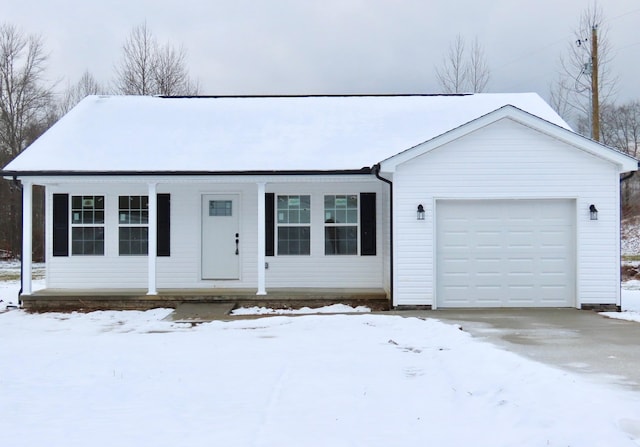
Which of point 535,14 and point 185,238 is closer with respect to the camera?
point 185,238

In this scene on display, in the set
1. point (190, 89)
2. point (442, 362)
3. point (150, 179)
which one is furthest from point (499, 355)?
point (190, 89)

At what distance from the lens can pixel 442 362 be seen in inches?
264

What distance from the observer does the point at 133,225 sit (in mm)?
13156

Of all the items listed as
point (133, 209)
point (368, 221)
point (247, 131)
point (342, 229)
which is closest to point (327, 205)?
point (342, 229)

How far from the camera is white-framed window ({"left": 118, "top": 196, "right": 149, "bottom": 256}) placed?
13148 mm

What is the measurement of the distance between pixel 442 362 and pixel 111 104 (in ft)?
37.1

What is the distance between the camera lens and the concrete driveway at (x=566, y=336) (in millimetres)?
6439

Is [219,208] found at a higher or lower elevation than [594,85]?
lower

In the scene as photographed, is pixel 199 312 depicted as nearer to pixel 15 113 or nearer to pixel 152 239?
pixel 152 239

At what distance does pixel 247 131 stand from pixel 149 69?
21.9 m

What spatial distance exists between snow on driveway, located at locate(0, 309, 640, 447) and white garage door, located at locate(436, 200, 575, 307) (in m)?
2.79

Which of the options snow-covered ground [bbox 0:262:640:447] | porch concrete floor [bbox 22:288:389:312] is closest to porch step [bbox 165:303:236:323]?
porch concrete floor [bbox 22:288:389:312]

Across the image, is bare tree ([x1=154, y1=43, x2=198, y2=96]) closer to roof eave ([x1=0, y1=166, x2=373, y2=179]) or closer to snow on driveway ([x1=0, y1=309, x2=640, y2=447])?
roof eave ([x1=0, y1=166, x2=373, y2=179])

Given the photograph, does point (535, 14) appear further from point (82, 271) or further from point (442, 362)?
point (442, 362)
